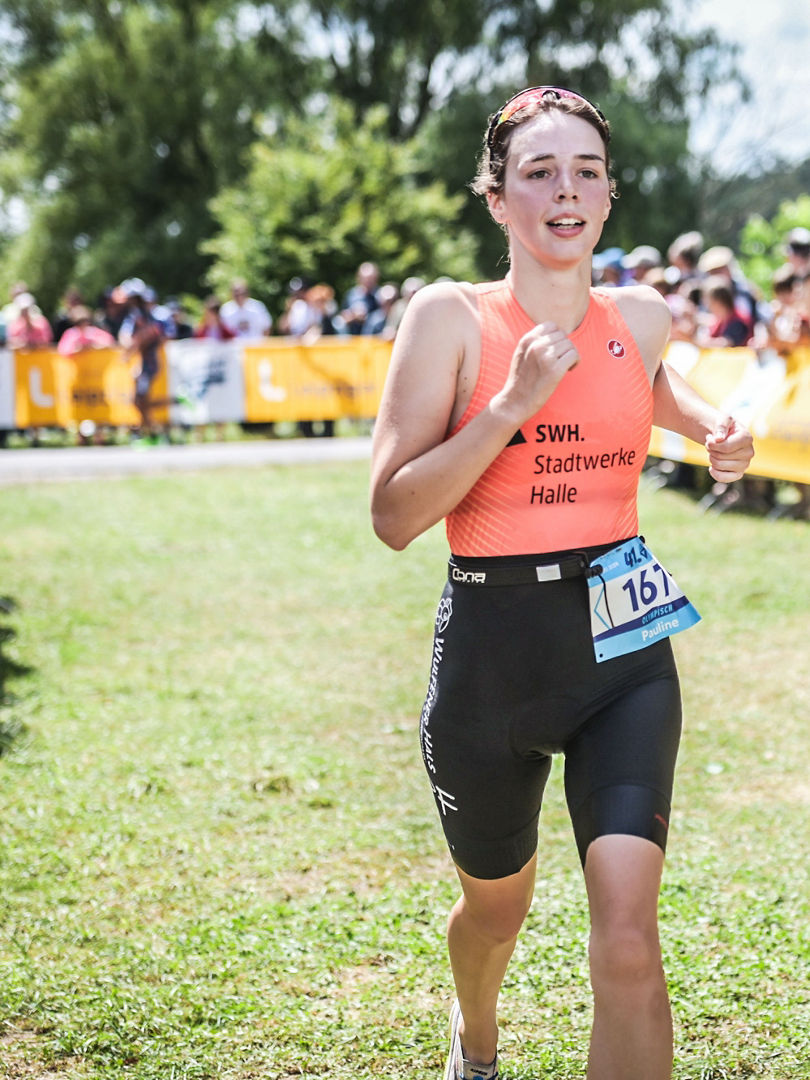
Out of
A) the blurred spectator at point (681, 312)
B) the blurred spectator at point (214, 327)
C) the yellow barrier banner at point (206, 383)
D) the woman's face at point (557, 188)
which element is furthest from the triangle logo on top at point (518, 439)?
the blurred spectator at point (214, 327)

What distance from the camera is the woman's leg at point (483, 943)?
285 centimetres

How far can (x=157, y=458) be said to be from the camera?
15.7 m

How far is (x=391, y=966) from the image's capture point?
3.85 meters

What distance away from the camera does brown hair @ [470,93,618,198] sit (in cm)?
268

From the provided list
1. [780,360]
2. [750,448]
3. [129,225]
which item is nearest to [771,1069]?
[750,448]

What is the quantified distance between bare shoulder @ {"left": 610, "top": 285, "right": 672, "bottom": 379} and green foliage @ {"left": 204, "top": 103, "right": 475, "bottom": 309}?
21821mm

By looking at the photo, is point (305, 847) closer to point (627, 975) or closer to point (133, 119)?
point (627, 975)

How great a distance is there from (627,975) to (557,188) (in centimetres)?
153

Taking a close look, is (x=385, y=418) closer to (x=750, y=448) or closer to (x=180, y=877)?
(x=750, y=448)

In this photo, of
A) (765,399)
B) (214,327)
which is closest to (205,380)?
(214,327)

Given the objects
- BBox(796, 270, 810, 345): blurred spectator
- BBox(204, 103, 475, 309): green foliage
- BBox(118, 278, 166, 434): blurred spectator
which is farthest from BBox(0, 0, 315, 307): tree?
BBox(796, 270, 810, 345): blurred spectator

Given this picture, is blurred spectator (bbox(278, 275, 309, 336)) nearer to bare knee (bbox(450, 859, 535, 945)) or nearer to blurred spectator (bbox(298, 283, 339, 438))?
blurred spectator (bbox(298, 283, 339, 438))

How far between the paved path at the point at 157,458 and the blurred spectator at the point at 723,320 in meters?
4.91

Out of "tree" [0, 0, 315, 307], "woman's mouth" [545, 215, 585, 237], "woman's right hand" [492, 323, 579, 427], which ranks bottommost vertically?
"woman's right hand" [492, 323, 579, 427]
